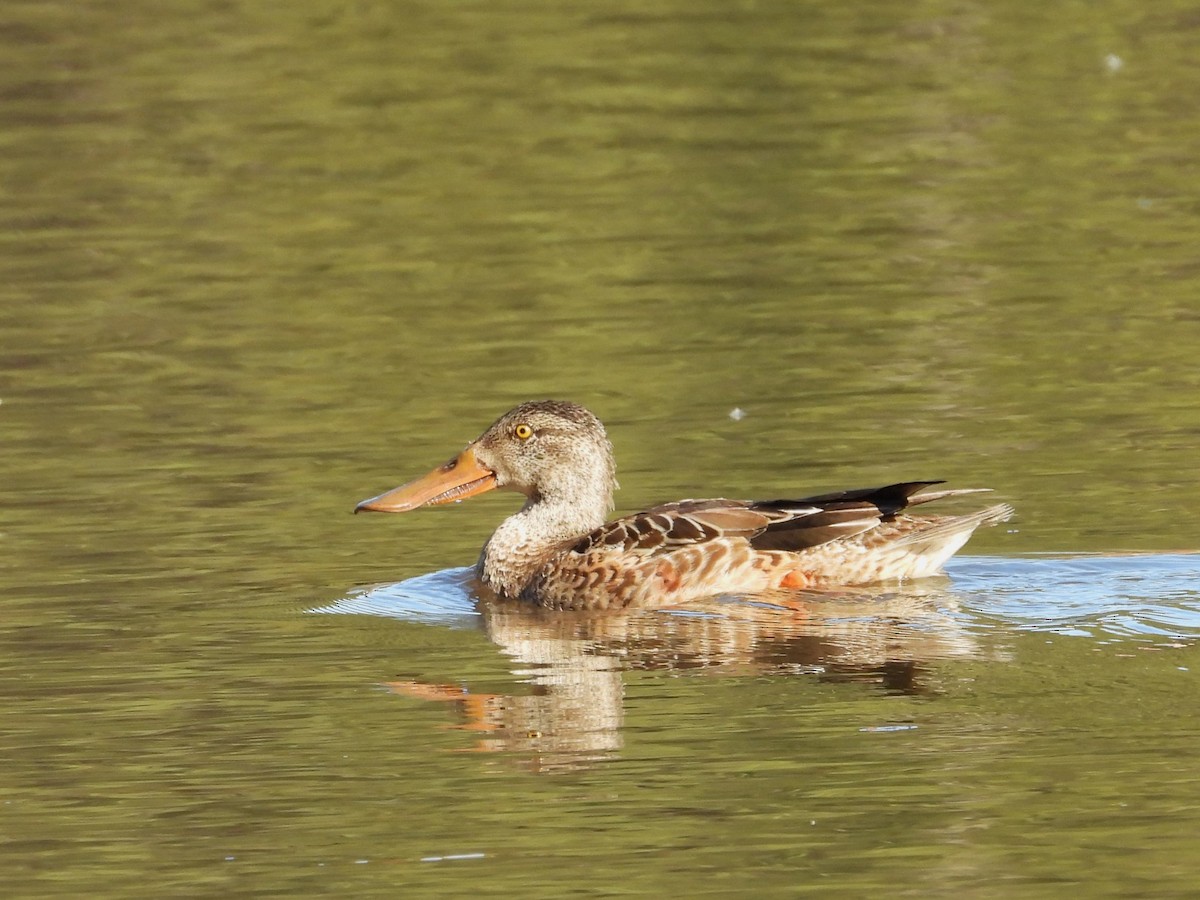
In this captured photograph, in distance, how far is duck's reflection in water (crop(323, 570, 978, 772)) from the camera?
8.64 metres

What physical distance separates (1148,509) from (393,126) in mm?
11769

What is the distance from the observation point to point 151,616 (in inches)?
407

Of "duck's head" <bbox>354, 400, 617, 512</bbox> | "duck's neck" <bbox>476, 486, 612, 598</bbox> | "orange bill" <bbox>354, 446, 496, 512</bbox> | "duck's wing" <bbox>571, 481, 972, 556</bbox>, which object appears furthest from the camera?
"duck's head" <bbox>354, 400, 617, 512</bbox>

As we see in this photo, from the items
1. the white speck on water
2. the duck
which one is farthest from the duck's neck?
the white speck on water

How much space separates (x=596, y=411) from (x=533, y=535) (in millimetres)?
2141

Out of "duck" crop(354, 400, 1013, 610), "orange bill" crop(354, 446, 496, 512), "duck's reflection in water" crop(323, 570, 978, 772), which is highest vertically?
"orange bill" crop(354, 446, 496, 512)

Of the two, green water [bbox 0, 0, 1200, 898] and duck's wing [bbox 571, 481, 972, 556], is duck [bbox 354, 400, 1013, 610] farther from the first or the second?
green water [bbox 0, 0, 1200, 898]

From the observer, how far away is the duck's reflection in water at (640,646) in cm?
864

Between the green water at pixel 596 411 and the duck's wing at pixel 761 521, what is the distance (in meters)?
0.34

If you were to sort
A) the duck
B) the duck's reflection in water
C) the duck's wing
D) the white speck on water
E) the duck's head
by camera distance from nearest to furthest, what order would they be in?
1. the white speck on water
2. the duck's reflection in water
3. the duck's wing
4. the duck
5. the duck's head

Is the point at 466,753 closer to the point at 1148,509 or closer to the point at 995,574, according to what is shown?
the point at 995,574

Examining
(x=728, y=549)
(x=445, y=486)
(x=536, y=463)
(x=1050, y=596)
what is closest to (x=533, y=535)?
(x=536, y=463)

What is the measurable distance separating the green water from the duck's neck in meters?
0.28

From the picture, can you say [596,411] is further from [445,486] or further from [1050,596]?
[1050,596]
